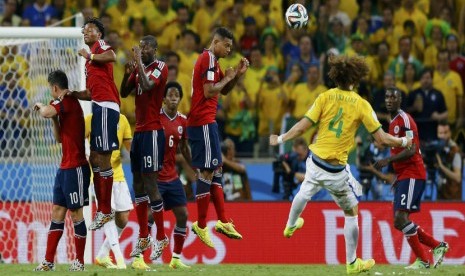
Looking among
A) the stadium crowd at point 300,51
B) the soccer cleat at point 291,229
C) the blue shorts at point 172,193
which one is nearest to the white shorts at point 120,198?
the blue shorts at point 172,193

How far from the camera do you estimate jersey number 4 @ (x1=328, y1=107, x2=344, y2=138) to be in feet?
45.0

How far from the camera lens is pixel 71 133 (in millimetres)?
14508

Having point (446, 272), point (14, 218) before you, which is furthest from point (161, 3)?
point (446, 272)

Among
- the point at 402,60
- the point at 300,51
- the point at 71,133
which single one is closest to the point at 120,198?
the point at 71,133

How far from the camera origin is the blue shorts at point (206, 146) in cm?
1511

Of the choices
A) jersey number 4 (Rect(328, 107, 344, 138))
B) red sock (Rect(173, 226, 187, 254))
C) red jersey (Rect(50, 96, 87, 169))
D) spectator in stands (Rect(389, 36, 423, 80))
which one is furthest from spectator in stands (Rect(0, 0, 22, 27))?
jersey number 4 (Rect(328, 107, 344, 138))

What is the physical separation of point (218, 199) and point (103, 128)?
183 cm

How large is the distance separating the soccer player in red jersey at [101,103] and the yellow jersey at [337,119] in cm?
237

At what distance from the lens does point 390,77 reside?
21750 mm

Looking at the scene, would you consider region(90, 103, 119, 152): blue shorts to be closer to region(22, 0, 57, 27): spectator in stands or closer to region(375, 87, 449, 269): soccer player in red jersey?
region(375, 87, 449, 269): soccer player in red jersey

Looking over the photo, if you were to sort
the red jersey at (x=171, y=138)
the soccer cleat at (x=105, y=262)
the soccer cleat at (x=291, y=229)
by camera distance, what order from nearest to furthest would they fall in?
the soccer cleat at (x=291, y=229) < the soccer cleat at (x=105, y=262) < the red jersey at (x=171, y=138)

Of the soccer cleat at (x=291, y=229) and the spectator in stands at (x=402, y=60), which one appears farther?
the spectator in stands at (x=402, y=60)

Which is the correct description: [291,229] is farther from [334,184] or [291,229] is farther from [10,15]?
[10,15]

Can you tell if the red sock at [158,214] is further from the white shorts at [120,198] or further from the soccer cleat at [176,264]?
the white shorts at [120,198]
